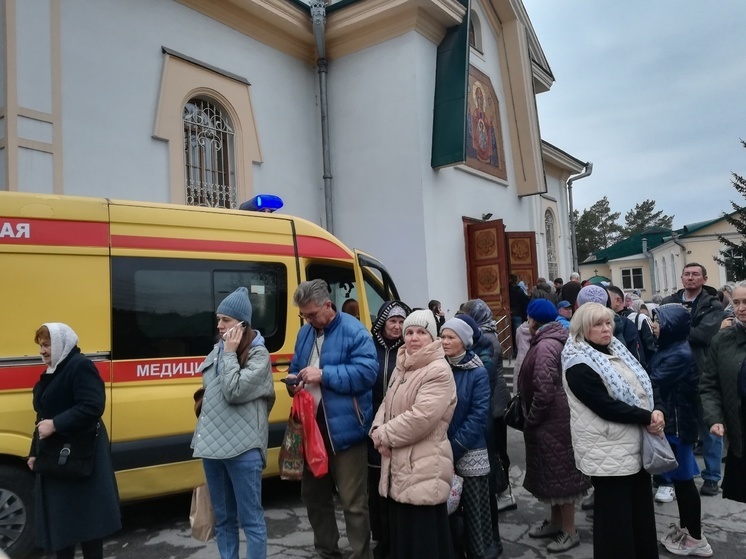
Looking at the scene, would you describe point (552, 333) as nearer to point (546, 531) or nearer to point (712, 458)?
point (546, 531)

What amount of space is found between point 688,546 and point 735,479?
0.63 m

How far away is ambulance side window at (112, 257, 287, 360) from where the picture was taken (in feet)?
13.8

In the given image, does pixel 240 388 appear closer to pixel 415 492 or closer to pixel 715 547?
pixel 415 492

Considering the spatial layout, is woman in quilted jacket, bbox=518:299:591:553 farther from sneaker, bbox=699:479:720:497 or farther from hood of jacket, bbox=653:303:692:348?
sneaker, bbox=699:479:720:497

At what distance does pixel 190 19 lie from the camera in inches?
342

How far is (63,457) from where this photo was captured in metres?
3.00

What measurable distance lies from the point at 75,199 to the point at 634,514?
165 inches

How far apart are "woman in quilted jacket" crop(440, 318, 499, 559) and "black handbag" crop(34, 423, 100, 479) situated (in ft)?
6.70

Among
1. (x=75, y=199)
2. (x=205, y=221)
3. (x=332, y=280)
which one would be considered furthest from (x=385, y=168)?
(x=75, y=199)

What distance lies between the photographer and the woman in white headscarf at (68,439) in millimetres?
3010

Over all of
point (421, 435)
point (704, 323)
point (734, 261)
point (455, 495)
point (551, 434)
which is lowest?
point (455, 495)

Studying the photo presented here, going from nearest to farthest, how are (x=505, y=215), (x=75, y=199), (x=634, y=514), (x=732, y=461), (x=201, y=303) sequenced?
(x=634, y=514) < (x=732, y=461) < (x=75, y=199) < (x=201, y=303) < (x=505, y=215)

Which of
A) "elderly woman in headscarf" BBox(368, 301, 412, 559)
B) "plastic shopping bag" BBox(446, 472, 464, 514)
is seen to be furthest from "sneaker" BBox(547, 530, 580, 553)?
"elderly woman in headscarf" BBox(368, 301, 412, 559)

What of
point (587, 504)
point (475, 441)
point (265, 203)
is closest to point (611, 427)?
point (475, 441)
